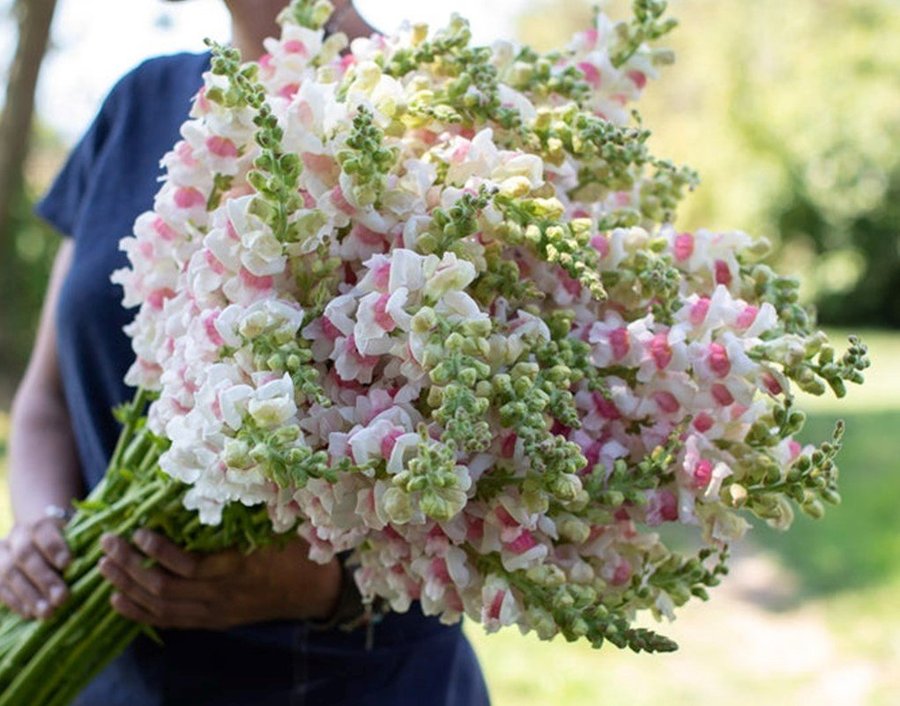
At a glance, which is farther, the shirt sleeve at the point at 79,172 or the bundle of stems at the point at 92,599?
the shirt sleeve at the point at 79,172

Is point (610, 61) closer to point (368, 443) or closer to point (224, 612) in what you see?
point (368, 443)

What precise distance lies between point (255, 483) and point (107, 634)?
53 cm

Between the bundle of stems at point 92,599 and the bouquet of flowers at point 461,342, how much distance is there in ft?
0.35

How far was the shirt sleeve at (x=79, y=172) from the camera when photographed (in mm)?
1640

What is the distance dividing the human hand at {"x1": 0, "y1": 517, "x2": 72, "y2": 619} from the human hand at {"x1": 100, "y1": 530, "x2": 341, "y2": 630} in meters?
0.09

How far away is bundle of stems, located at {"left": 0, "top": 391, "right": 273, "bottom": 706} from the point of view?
1.28 m

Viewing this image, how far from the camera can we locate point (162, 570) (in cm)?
129

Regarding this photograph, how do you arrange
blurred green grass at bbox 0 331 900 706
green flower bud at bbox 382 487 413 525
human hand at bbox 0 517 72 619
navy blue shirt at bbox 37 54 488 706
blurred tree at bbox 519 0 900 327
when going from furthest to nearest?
blurred tree at bbox 519 0 900 327 < blurred green grass at bbox 0 331 900 706 < navy blue shirt at bbox 37 54 488 706 < human hand at bbox 0 517 72 619 < green flower bud at bbox 382 487 413 525

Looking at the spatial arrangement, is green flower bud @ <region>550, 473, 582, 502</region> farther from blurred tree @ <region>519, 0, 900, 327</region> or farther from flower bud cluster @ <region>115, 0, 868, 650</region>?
blurred tree @ <region>519, 0, 900, 327</region>

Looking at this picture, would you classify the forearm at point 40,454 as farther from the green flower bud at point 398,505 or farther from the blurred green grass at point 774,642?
the blurred green grass at point 774,642

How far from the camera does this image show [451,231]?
946 millimetres

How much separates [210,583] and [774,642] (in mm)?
3299

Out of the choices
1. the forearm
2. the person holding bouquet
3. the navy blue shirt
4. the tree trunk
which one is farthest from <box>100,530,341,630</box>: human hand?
the tree trunk

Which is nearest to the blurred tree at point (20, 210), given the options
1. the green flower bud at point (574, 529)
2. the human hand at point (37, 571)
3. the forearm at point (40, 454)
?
the forearm at point (40, 454)
